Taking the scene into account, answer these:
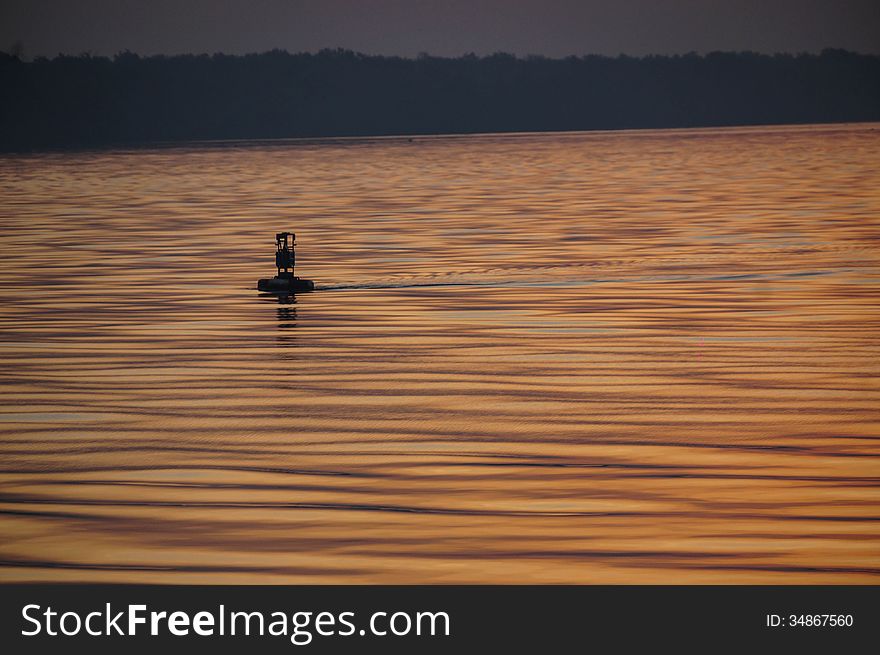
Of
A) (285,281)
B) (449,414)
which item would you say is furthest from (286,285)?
(449,414)

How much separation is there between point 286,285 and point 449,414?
1127 centimetres

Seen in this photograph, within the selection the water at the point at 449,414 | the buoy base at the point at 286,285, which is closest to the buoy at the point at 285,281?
the buoy base at the point at 286,285

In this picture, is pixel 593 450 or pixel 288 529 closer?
pixel 288 529

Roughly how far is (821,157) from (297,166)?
36.1m

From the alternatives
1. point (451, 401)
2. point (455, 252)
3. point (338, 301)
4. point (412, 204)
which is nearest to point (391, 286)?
point (338, 301)

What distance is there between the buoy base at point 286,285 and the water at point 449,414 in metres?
0.36

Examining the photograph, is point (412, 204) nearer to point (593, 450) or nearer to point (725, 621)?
point (593, 450)

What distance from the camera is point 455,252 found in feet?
110

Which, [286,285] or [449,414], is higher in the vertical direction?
[449,414]

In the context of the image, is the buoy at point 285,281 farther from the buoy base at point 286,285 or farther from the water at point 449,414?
the water at point 449,414

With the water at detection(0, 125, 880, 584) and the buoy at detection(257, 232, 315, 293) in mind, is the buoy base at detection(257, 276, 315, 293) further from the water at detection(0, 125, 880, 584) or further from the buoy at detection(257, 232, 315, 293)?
the water at detection(0, 125, 880, 584)

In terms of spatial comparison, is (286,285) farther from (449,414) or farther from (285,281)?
(449,414)

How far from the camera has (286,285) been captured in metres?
26.4

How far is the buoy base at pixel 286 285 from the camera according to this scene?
26359mm
